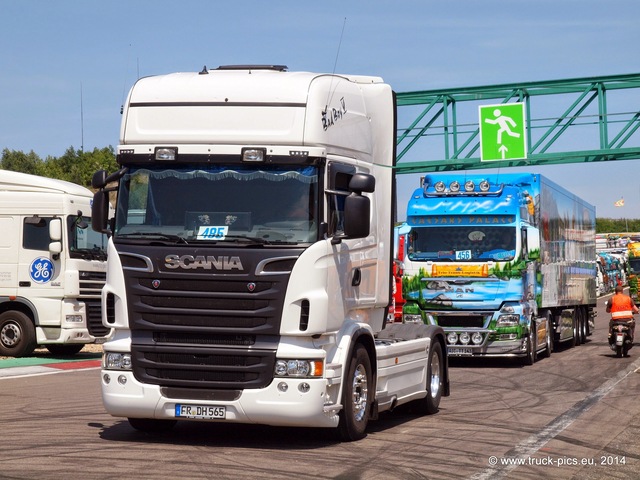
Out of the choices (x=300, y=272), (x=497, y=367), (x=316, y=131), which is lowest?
(x=497, y=367)

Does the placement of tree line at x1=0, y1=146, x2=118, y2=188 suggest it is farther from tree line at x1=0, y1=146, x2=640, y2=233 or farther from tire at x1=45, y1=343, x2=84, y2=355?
A: tire at x1=45, y1=343, x2=84, y2=355

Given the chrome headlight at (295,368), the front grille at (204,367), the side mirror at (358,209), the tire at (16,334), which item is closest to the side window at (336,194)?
the side mirror at (358,209)

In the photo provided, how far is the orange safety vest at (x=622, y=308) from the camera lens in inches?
1003

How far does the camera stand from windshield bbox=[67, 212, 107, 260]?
22.6 metres

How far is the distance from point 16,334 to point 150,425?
12.1 m

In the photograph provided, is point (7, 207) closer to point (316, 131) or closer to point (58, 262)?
point (58, 262)

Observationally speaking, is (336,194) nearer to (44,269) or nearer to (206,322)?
(206,322)

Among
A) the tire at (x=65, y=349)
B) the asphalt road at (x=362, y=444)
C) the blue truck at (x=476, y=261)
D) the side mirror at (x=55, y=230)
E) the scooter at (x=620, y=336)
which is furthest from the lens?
the tire at (x=65, y=349)

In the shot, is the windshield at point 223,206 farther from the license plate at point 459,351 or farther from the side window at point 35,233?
the side window at point 35,233

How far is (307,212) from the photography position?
10523 mm

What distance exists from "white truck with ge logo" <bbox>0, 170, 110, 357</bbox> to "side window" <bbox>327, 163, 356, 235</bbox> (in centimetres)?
1234

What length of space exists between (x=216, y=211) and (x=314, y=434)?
265 centimetres

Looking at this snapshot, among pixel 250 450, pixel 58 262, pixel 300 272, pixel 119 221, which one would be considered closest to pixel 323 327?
pixel 300 272

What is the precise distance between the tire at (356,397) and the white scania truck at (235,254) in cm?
2
